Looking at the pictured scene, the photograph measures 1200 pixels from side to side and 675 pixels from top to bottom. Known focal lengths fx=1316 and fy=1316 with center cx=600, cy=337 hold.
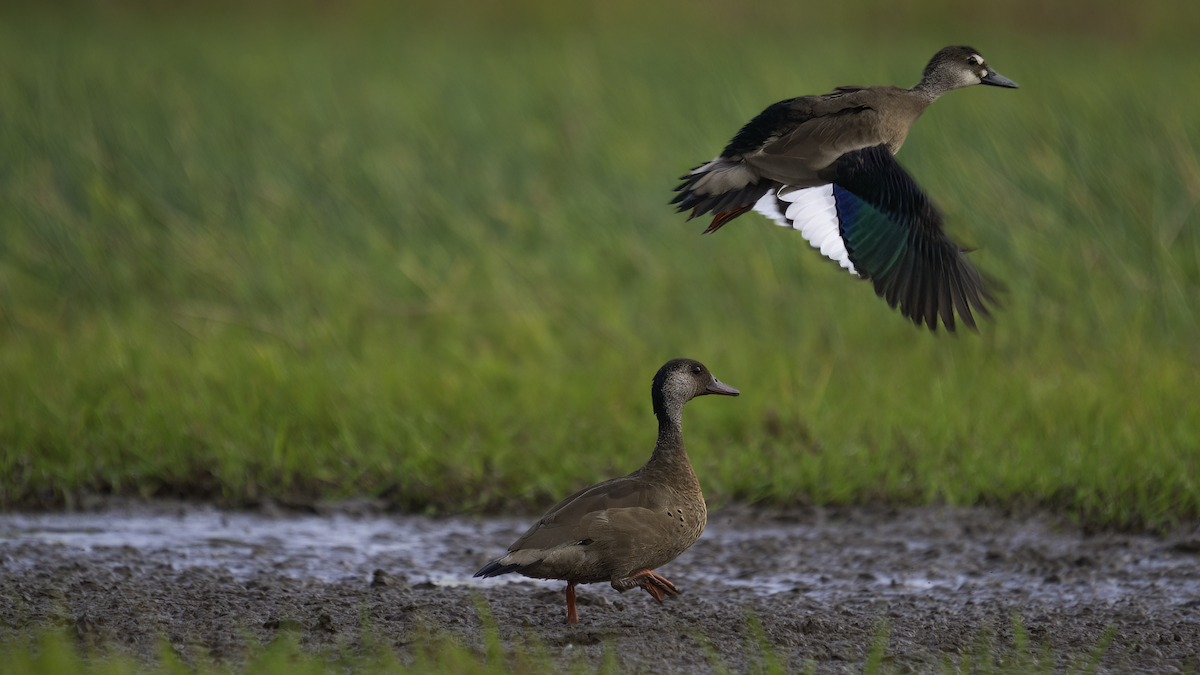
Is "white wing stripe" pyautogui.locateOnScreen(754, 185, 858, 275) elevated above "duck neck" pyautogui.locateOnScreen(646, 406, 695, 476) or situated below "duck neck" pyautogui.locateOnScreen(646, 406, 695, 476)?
above

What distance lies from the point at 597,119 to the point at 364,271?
277 cm

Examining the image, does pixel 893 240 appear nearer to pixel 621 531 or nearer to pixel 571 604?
pixel 621 531

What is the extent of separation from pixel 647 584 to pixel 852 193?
1.17 metres

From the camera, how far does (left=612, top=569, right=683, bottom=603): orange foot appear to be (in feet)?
11.1

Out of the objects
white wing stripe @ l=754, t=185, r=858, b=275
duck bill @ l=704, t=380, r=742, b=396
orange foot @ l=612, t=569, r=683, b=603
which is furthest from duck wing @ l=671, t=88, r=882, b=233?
orange foot @ l=612, t=569, r=683, b=603

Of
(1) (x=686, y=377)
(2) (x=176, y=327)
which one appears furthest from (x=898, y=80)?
(1) (x=686, y=377)

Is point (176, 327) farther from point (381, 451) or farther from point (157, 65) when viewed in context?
point (157, 65)

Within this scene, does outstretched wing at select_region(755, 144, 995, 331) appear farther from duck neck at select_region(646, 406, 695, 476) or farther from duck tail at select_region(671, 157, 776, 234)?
duck neck at select_region(646, 406, 695, 476)

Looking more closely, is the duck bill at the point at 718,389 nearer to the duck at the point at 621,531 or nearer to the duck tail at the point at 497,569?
the duck at the point at 621,531

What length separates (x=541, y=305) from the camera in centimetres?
645

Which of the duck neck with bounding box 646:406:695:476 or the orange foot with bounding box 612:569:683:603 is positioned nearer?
the orange foot with bounding box 612:569:683:603

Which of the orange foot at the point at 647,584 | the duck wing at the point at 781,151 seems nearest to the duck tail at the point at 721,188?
the duck wing at the point at 781,151

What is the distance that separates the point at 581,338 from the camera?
20.3 ft

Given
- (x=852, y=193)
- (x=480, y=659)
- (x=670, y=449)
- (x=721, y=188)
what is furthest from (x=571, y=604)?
(x=852, y=193)
